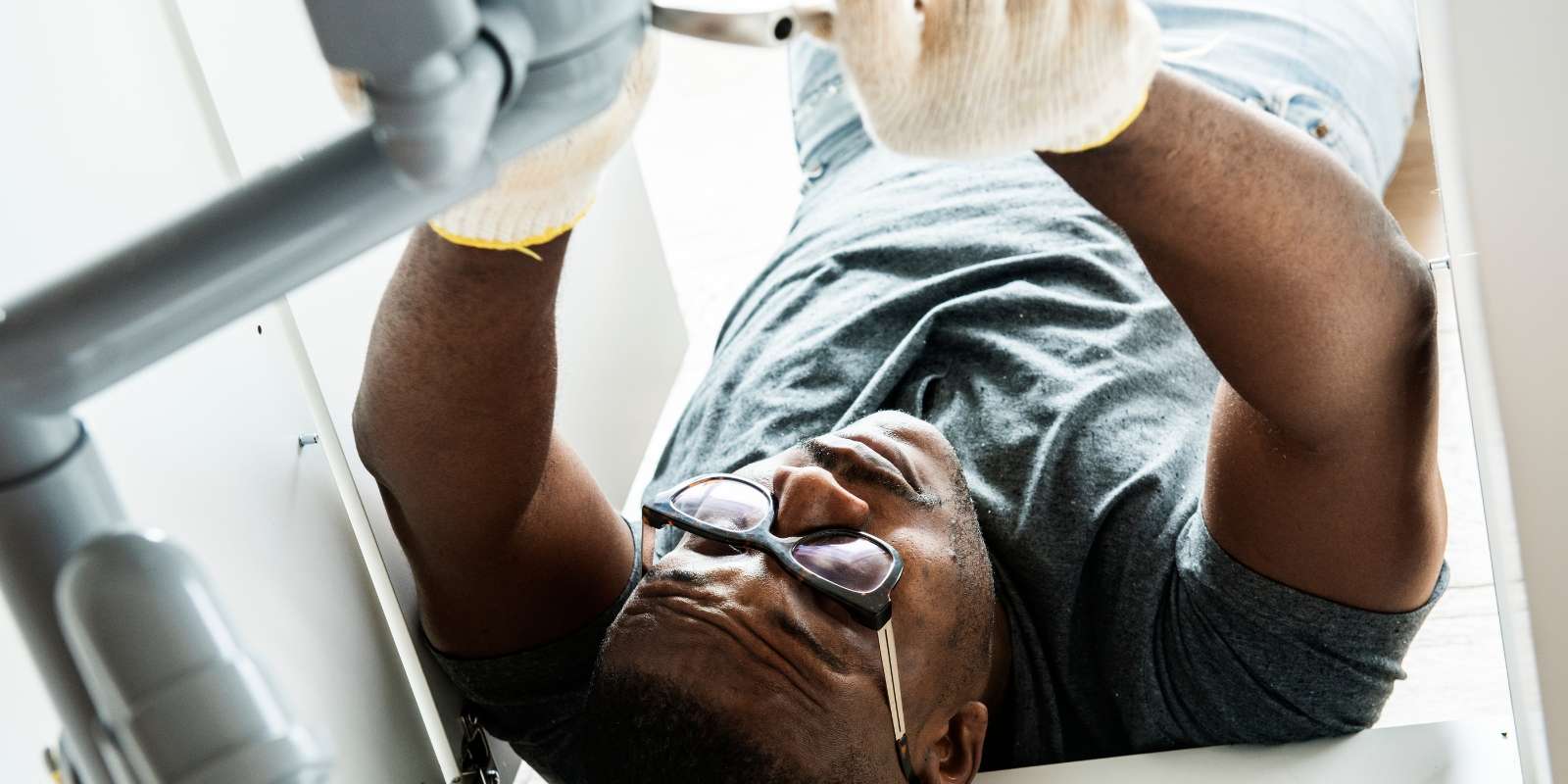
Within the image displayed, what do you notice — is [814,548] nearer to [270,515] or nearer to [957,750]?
[957,750]

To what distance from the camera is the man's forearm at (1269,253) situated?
69cm

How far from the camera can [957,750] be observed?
979 millimetres

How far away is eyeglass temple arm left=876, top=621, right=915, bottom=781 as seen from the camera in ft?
3.02

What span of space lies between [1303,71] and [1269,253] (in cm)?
82

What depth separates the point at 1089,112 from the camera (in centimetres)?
58

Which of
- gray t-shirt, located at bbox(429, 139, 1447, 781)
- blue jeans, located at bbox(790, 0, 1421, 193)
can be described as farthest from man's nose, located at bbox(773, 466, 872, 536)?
blue jeans, located at bbox(790, 0, 1421, 193)

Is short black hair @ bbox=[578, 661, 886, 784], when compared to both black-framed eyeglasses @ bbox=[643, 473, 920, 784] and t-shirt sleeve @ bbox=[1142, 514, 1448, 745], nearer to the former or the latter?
black-framed eyeglasses @ bbox=[643, 473, 920, 784]

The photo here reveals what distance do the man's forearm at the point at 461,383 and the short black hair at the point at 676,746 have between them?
0.18 meters

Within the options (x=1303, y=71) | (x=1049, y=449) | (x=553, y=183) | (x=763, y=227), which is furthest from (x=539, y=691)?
(x=763, y=227)

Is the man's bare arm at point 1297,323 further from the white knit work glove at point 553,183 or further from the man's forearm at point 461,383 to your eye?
the man's forearm at point 461,383

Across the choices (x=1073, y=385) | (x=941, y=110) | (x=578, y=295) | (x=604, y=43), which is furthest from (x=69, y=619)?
(x=578, y=295)

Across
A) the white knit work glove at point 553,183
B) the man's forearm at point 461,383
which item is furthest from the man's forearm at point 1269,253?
the man's forearm at point 461,383

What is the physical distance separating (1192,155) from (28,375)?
0.57 m

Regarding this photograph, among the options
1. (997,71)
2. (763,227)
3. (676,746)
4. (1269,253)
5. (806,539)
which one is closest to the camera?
(997,71)
